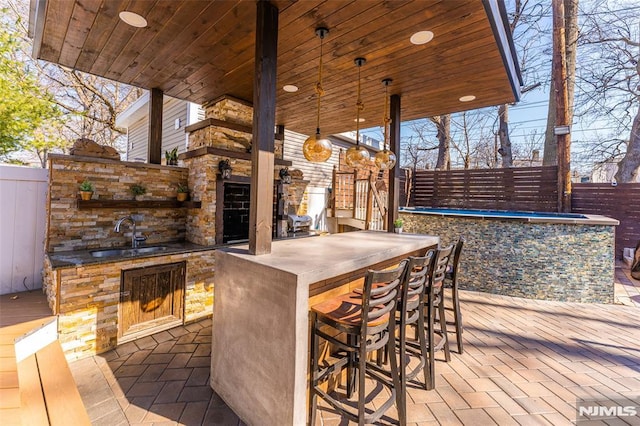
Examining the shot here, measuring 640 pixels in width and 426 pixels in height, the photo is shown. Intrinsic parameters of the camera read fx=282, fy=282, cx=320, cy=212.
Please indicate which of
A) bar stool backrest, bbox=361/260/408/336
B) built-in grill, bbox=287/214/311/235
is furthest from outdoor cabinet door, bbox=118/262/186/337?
bar stool backrest, bbox=361/260/408/336

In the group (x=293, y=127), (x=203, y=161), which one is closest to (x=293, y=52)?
(x=203, y=161)

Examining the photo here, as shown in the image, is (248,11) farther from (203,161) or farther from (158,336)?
(158,336)

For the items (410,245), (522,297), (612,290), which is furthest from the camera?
(522,297)

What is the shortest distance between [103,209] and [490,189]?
9.23 meters

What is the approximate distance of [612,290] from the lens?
14.8ft

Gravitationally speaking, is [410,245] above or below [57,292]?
above

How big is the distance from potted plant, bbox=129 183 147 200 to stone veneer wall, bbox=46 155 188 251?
2.2 inches

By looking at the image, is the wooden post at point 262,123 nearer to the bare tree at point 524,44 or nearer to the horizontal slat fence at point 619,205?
the horizontal slat fence at point 619,205

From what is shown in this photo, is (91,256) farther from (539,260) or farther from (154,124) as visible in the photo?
(539,260)

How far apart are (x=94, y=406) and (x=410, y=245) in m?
3.04

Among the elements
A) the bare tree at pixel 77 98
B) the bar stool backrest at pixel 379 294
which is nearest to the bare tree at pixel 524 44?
the bar stool backrest at pixel 379 294

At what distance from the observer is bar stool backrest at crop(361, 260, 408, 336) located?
1.74 m

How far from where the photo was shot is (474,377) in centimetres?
262

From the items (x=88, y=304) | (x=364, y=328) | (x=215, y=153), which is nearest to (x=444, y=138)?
(x=215, y=153)
